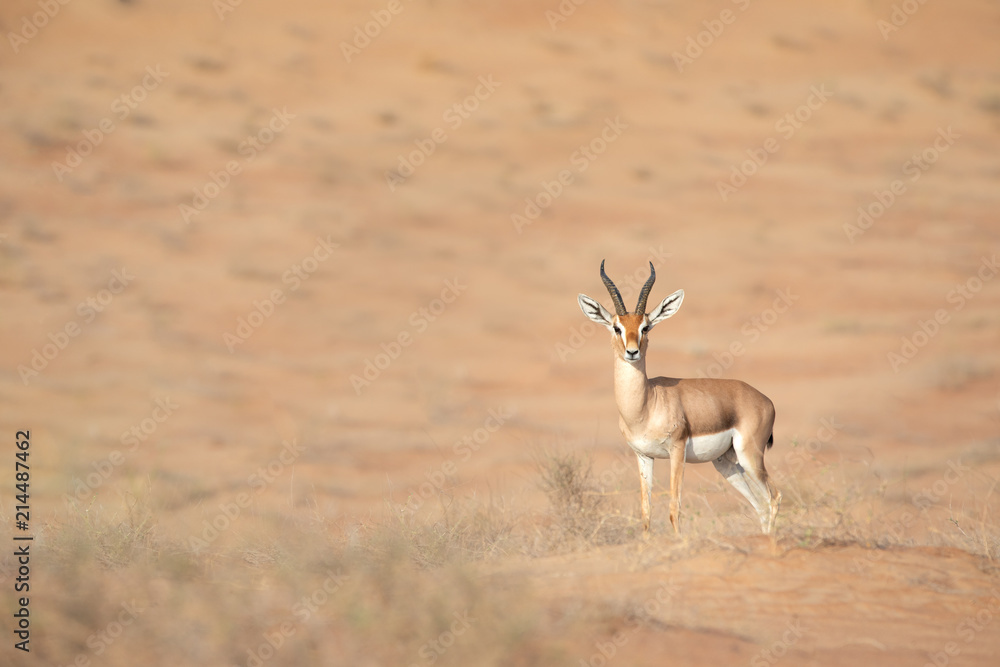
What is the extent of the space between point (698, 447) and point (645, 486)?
540 mm

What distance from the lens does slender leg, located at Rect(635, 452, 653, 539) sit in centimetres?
773

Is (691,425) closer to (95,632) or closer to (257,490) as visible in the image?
(95,632)

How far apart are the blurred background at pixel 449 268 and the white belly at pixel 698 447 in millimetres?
707

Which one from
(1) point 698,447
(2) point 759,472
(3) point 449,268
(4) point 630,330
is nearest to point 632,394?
(4) point 630,330

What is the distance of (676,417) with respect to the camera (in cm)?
768

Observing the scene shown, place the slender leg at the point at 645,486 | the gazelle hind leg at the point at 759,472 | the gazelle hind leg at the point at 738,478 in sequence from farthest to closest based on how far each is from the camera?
the gazelle hind leg at the point at 738,478 → the gazelle hind leg at the point at 759,472 → the slender leg at the point at 645,486

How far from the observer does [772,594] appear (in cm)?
683

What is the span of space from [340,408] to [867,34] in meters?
22.2

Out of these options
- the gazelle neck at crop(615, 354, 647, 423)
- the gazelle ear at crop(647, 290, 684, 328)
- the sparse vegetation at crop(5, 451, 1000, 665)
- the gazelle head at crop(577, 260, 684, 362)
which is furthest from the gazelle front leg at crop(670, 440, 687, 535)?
the gazelle ear at crop(647, 290, 684, 328)

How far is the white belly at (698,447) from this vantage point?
773 centimetres

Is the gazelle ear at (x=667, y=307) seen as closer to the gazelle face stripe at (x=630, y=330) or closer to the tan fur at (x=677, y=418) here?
the tan fur at (x=677, y=418)

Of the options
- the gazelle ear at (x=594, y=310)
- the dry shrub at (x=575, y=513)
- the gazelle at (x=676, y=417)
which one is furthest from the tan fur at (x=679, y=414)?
the dry shrub at (x=575, y=513)

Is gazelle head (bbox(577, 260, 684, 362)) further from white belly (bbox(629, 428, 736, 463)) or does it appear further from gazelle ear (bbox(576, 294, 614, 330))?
white belly (bbox(629, 428, 736, 463))

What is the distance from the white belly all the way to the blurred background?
71 centimetres
